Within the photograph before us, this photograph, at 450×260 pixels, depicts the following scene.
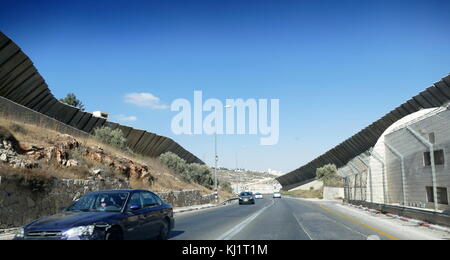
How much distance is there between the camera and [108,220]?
8.59 metres

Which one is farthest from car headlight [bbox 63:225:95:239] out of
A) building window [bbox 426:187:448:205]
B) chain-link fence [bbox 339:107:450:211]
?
building window [bbox 426:187:448:205]

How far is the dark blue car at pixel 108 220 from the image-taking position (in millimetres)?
7949

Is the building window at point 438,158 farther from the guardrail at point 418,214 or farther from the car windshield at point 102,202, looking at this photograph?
the car windshield at point 102,202

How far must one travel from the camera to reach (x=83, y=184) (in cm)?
1983

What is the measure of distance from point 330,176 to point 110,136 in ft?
161

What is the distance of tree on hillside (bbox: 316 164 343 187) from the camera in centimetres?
6938

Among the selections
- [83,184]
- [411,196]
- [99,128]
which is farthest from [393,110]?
[83,184]

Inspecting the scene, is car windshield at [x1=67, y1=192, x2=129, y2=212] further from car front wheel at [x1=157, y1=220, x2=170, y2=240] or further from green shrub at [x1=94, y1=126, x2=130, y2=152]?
green shrub at [x1=94, y1=126, x2=130, y2=152]

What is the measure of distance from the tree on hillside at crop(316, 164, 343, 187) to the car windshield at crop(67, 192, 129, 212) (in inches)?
2439

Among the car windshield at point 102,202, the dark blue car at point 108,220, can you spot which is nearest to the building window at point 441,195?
the dark blue car at point 108,220

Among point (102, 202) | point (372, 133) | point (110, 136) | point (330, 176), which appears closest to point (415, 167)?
point (102, 202)

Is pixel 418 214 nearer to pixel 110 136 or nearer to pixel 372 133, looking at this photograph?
pixel 110 136
